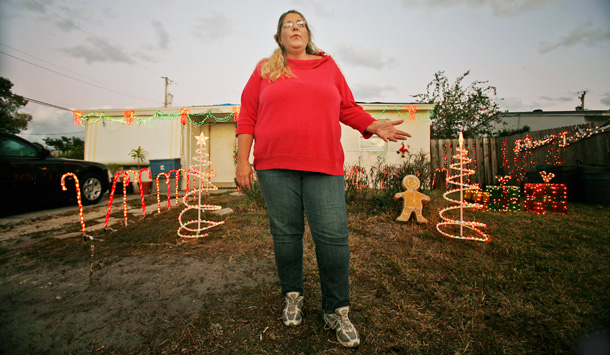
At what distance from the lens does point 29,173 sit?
4.90 m

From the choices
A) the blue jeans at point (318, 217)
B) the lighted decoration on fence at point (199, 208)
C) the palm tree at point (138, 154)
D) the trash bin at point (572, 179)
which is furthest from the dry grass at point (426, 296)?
the palm tree at point (138, 154)

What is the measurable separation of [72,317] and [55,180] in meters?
5.19

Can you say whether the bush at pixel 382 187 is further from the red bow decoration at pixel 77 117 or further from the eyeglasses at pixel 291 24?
the red bow decoration at pixel 77 117

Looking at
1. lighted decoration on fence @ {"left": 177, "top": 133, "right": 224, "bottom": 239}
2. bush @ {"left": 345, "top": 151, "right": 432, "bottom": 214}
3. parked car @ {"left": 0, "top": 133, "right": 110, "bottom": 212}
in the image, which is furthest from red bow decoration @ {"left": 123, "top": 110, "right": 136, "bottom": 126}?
bush @ {"left": 345, "top": 151, "right": 432, "bottom": 214}

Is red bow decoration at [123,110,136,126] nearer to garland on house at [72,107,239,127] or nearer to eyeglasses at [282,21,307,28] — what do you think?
garland on house at [72,107,239,127]

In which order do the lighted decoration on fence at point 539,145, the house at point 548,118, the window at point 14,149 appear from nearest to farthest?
1. the window at point 14,149
2. the lighted decoration on fence at point 539,145
3. the house at point 548,118

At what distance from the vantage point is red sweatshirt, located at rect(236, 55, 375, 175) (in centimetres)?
131

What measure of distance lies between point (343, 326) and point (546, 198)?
4.70m

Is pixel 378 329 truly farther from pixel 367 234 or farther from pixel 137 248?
pixel 137 248

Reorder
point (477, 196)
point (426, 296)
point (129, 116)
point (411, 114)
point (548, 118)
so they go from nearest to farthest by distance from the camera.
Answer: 1. point (426, 296)
2. point (477, 196)
3. point (411, 114)
4. point (129, 116)
5. point (548, 118)

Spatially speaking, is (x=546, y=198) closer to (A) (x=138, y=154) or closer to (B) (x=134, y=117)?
(A) (x=138, y=154)

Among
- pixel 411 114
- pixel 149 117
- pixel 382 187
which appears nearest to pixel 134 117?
pixel 149 117

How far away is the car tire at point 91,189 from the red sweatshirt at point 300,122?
20.8 feet

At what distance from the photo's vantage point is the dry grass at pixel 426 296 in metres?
1.32
